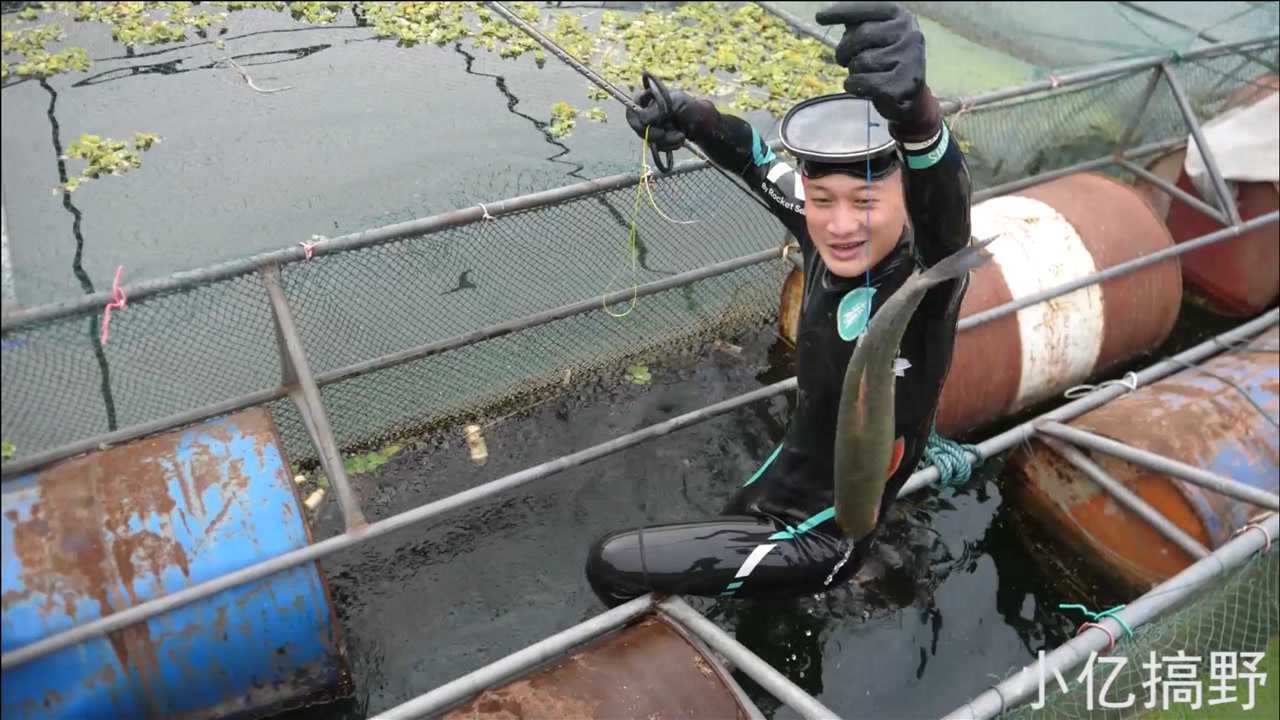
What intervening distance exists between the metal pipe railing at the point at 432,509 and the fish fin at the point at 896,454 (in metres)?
0.91

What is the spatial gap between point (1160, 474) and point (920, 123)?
284cm

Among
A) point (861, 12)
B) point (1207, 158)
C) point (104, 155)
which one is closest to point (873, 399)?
point (861, 12)

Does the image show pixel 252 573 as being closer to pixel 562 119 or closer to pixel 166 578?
pixel 166 578

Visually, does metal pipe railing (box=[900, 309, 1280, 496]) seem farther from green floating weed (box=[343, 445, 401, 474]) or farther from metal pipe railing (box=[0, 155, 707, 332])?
green floating weed (box=[343, 445, 401, 474])

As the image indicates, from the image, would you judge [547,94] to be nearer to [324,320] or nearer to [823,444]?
[324,320]

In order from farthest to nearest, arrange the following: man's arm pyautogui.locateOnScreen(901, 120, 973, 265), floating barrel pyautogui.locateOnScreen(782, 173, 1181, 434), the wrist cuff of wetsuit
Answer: floating barrel pyautogui.locateOnScreen(782, 173, 1181, 434)
man's arm pyautogui.locateOnScreen(901, 120, 973, 265)
the wrist cuff of wetsuit

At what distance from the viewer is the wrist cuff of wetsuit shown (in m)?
2.52

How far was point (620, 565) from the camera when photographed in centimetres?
355

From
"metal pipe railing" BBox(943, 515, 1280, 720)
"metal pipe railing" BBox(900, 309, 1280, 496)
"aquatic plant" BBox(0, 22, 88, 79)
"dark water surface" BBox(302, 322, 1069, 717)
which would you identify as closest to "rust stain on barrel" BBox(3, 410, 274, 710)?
"dark water surface" BBox(302, 322, 1069, 717)

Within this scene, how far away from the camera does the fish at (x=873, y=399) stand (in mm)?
2434

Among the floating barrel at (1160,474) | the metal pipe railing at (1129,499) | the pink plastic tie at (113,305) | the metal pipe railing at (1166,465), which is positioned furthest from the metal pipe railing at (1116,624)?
the pink plastic tie at (113,305)

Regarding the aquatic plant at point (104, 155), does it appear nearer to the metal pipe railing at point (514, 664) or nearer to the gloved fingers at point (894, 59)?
the metal pipe railing at point (514, 664)

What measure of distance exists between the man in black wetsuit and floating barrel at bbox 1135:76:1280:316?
4.50m

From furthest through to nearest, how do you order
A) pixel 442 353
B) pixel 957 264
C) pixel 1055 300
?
1. pixel 1055 300
2. pixel 442 353
3. pixel 957 264
